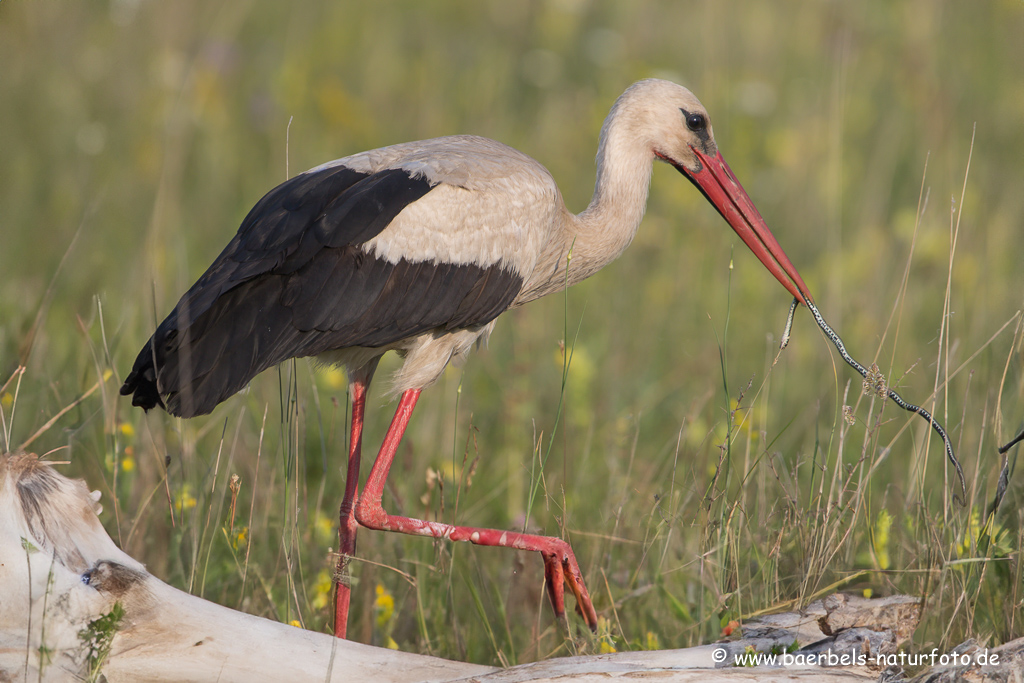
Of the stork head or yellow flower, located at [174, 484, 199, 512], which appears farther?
the stork head

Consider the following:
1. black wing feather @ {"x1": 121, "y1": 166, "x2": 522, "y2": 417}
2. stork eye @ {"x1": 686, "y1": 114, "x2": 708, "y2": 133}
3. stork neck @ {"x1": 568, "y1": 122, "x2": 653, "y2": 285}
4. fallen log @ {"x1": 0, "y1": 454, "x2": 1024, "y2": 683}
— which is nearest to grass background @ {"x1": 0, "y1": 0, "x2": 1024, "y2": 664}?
black wing feather @ {"x1": 121, "y1": 166, "x2": 522, "y2": 417}

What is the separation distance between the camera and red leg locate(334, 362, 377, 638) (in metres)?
3.46

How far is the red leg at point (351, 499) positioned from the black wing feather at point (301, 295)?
20.9 inches

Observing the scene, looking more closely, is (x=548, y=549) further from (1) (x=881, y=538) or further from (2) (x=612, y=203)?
(2) (x=612, y=203)

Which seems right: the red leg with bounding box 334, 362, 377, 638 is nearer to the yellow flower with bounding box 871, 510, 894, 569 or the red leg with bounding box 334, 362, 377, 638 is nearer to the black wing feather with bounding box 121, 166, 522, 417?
the black wing feather with bounding box 121, 166, 522, 417

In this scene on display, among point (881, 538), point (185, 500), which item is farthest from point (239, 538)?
point (881, 538)

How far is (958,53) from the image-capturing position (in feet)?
27.2

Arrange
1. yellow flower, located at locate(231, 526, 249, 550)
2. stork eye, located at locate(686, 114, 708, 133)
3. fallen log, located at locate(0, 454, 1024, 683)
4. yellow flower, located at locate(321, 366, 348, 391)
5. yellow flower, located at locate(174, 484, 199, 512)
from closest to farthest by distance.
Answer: fallen log, located at locate(0, 454, 1024, 683) < yellow flower, located at locate(231, 526, 249, 550) < yellow flower, located at locate(174, 484, 199, 512) < stork eye, located at locate(686, 114, 708, 133) < yellow flower, located at locate(321, 366, 348, 391)

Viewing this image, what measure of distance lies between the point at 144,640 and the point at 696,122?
2.97 m

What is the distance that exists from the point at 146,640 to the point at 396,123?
6.43 meters

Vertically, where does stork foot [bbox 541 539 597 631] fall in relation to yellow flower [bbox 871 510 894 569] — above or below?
below

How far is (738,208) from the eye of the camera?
4160 millimetres

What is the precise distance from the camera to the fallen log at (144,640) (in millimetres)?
2193

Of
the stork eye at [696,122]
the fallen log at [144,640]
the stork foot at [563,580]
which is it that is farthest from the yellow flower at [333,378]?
the fallen log at [144,640]
